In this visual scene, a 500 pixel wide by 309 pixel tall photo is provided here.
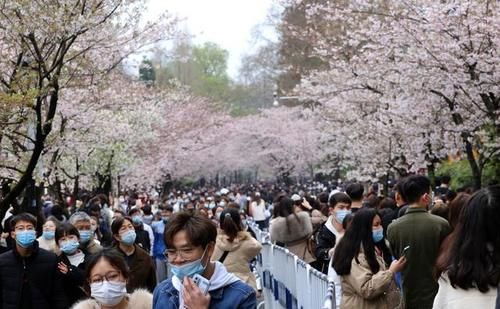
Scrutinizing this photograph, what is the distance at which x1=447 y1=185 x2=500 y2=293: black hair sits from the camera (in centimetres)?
457

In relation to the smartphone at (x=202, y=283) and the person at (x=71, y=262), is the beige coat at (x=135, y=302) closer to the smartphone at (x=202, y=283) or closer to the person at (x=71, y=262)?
the smartphone at (x=202, y=283)

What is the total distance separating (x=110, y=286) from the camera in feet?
17.9

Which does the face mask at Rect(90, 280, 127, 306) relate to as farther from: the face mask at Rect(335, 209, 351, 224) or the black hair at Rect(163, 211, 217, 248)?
the face mask at Rect(335, 209, 351, 224)

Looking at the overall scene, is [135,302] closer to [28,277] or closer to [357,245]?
[357,245]

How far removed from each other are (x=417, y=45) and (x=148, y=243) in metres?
7.56

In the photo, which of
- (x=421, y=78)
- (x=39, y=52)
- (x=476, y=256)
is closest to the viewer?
(x=476, y=256)

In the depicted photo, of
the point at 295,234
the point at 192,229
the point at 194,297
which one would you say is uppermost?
the point at 192,229

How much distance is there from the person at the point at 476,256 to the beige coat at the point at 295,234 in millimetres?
7669

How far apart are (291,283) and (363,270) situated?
3434 mm

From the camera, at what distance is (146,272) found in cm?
860

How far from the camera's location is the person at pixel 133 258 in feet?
27.9

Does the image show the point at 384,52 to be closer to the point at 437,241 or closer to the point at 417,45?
the point at 417,45

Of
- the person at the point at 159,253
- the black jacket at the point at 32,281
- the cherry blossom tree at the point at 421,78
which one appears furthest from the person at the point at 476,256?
the cherry blossom tree at the point at 421,78

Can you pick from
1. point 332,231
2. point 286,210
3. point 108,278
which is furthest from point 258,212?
point 108,278
